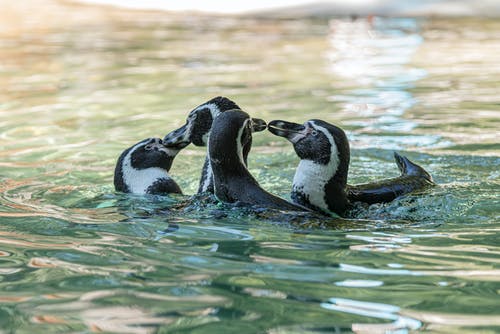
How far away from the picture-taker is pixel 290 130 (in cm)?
469

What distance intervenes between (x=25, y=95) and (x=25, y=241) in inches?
221

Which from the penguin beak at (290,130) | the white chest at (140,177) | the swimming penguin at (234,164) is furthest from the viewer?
the white chest at (140,177)

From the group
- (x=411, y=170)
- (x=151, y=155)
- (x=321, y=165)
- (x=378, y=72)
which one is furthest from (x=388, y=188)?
(x=378, y=72)

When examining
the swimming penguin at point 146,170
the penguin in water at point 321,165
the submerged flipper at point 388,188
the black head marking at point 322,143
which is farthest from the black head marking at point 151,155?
the submerged flipper at point 388,188

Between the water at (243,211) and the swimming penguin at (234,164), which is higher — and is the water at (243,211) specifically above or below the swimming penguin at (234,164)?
below

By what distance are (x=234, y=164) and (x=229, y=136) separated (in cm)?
15

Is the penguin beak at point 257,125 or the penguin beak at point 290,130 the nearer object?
the penguin beak at point 290,130

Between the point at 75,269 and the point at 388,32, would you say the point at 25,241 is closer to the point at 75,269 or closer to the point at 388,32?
the point at 75,269

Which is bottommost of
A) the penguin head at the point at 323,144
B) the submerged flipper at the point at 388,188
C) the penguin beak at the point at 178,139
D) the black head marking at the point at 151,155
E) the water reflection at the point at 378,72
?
the water reflection at the point at 378,72

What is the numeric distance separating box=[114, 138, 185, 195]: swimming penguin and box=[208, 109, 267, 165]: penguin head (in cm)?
78

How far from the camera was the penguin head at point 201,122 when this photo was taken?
502 cm

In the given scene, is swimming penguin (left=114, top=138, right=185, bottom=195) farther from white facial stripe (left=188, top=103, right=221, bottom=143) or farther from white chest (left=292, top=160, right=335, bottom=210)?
white chest (left=292, top=160, right=335, bottom=210)

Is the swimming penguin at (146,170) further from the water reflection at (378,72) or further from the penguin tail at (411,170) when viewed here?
the water reflection at (378,72)

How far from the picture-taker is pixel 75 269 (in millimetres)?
3740
